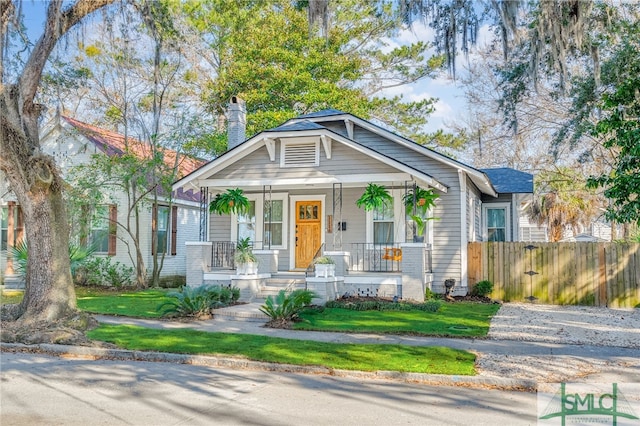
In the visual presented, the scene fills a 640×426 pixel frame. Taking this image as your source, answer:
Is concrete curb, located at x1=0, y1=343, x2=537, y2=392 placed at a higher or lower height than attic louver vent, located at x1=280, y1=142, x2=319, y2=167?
lower

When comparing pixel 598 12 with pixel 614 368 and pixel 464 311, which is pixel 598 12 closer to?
pixel 464 311

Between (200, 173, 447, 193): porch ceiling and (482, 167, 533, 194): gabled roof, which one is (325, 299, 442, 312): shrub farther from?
(482, 167, 533, 194): gabled roof

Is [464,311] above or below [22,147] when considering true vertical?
below

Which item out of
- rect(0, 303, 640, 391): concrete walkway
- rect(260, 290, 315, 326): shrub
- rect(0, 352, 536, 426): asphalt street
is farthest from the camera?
rect(260, 290, 315, 326): shrub

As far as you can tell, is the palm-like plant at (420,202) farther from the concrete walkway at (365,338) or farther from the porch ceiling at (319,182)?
the concrete walkway at (365,338)

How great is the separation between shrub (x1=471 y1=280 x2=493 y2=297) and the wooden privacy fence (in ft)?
0.69

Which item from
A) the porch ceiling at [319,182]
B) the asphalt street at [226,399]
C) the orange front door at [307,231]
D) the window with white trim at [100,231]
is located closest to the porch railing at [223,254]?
the porch ceiling at [319,182]

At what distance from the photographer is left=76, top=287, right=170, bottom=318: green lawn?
500 inches

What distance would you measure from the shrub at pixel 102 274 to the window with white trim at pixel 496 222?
43.4 feet

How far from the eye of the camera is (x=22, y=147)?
1024cm

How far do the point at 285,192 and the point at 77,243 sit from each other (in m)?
8.44

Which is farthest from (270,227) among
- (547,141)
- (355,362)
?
(547,141)

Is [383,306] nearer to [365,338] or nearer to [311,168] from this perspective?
A: [365,338]

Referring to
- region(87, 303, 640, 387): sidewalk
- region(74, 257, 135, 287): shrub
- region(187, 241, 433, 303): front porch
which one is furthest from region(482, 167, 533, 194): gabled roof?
region(74, 257, 135, 287): shrub
